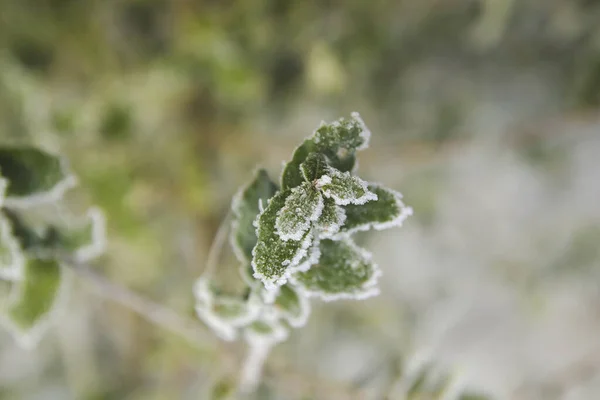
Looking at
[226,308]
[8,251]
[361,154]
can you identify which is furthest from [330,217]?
[361,154]

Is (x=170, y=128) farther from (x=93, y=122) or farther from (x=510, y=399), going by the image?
(x=510, y=399)

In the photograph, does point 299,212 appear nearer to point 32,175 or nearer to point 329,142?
point 329,142

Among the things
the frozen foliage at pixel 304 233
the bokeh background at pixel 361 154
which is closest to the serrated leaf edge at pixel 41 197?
the frozen foliage at pixel 304 233

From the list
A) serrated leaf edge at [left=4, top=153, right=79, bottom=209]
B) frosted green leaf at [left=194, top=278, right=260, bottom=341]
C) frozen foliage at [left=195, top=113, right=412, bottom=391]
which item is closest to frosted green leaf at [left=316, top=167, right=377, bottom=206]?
frozen foliage at [left=195, top=113, right=412, bottom=391]

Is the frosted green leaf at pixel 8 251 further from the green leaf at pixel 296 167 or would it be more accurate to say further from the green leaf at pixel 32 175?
the green leaf at pixel 296 167

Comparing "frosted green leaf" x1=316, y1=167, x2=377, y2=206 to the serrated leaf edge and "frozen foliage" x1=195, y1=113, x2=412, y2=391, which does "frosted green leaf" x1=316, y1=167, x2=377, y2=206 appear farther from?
the serrated leaf edge
